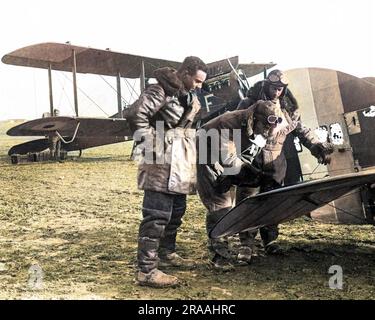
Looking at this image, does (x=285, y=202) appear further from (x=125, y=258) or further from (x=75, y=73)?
(x=75, y=73)

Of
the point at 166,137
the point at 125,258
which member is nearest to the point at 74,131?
the point at 125,258

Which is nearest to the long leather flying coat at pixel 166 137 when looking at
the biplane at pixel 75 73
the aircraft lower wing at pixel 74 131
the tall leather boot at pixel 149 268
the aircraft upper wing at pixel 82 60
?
the tall leather boot at pixel 149 268

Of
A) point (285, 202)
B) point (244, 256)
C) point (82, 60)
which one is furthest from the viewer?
point (82, 60)

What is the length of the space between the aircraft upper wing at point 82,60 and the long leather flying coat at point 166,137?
975 centimetres

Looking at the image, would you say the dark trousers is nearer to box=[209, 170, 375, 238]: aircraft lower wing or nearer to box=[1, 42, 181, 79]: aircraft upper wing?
box=[209, 170, 375, 238]: aircraft lower wing

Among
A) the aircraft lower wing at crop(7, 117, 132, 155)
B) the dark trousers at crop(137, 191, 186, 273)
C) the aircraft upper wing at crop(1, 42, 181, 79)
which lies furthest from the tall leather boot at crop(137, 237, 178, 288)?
the aircraft upper wing at crop(1, 42, 181, 79)

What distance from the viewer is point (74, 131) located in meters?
12.7

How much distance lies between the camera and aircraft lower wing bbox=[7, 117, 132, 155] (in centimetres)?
1128

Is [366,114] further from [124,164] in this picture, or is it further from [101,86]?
[101,86]

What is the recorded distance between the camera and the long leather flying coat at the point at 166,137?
9.48 feet

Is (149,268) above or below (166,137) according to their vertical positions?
below

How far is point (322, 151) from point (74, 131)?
1014 centimetres

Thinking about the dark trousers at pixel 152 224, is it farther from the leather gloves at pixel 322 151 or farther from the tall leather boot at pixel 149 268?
the leather gloves at pixel 322 151

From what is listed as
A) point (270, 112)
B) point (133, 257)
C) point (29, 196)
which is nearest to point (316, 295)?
point (270, 112)
